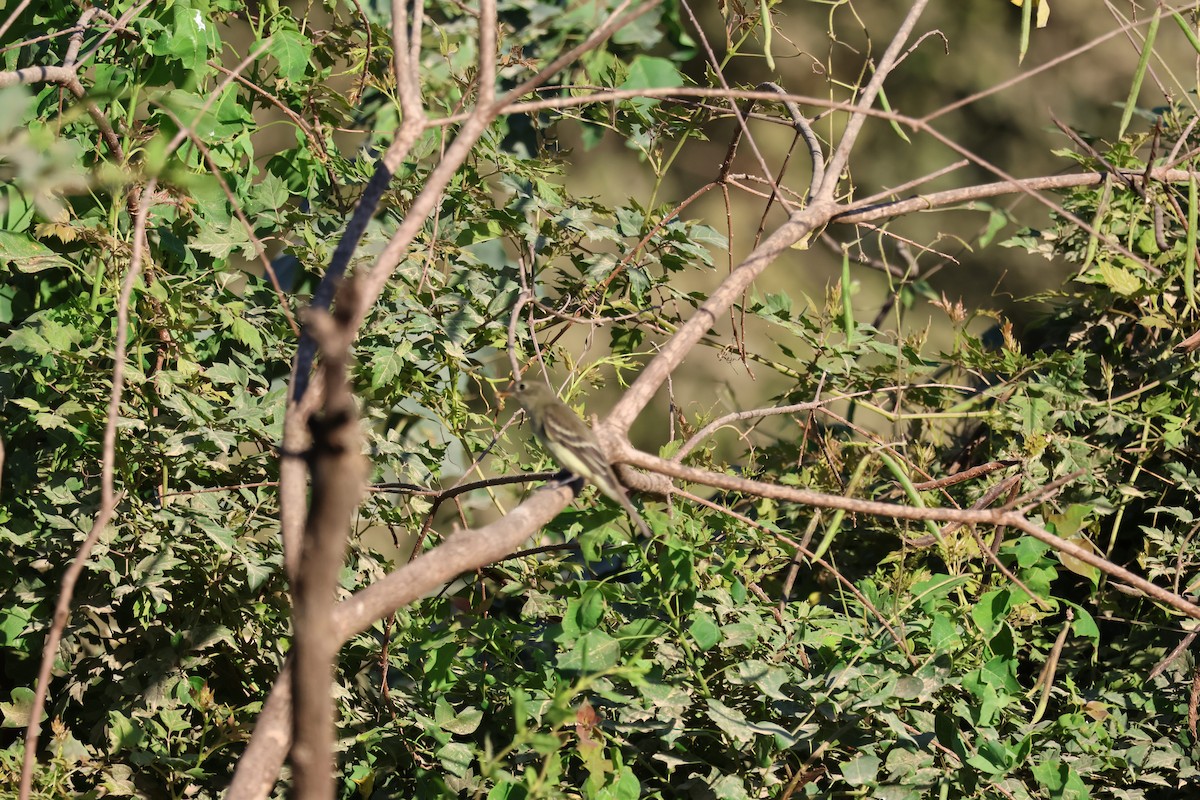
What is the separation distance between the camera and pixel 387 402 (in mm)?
2504

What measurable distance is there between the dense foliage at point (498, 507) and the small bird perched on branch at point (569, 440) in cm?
6

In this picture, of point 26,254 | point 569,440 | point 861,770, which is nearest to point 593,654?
point 569,440

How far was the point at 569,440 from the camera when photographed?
82.4 inches

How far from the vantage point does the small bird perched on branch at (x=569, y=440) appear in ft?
6.16

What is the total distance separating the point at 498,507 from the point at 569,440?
57cm

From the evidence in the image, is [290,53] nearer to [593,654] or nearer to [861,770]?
[593,654]

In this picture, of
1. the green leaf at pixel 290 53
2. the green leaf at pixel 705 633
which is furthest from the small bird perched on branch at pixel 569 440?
the green leaf at pixel 290 53

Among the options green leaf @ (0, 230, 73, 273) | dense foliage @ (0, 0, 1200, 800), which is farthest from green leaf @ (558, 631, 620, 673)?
green leaf @ (0, 230, 73, 273)

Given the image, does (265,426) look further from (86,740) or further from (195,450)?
(86,740)

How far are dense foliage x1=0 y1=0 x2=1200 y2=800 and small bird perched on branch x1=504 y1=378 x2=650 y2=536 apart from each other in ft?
0.21

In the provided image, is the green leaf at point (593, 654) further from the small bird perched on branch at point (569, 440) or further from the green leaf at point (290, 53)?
the green leaf at point (290, 53)

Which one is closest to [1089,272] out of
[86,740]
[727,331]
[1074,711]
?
[1074,711]

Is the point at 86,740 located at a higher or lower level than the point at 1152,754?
higher

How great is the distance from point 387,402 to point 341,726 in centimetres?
73
